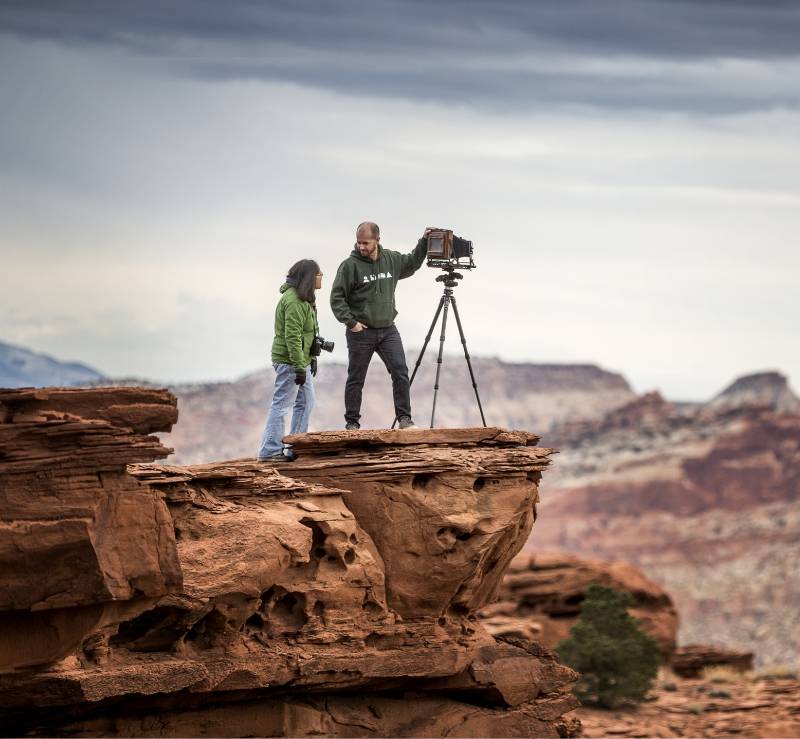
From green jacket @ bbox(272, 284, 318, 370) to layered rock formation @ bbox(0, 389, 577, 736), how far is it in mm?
1410

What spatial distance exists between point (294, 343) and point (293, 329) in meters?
0.23

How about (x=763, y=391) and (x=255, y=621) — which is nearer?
(x=255, y=621)

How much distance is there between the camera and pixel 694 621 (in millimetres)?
94188

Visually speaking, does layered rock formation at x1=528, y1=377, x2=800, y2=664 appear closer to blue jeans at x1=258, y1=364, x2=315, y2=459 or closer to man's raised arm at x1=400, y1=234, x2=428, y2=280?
man's raised arm at x1=400, y1=234, x2=428, y2=280

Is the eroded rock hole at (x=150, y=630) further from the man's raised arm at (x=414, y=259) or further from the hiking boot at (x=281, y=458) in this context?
the man's raised arm at (x=414, y=259)

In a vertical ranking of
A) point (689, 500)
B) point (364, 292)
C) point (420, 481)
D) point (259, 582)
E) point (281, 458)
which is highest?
point (689, 500)

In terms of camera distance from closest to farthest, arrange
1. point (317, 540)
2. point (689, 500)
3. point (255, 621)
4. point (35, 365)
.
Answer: point (255, 621) < point (317, 540) < point (35, 365) < point (689, 500)

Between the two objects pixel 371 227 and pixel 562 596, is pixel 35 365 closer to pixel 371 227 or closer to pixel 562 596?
pixel 562 596

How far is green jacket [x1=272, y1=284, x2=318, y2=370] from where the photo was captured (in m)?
22.0

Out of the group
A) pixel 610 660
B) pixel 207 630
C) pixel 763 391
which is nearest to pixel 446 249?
pixel 207 630

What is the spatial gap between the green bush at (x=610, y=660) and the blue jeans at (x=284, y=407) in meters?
16.9

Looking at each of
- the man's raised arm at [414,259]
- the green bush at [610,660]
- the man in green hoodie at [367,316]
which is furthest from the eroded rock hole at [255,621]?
the green bush at [610,660]

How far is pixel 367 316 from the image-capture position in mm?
23031

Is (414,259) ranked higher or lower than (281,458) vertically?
higher
